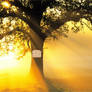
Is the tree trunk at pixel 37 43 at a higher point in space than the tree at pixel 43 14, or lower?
lower

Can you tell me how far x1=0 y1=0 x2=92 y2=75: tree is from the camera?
680 inches

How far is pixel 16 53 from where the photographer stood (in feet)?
76.6

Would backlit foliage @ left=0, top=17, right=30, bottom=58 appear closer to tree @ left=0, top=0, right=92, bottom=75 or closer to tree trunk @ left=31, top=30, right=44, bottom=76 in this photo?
tree @ left=0, top=0, right=92, bottom=75

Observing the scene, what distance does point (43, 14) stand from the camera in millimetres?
18844

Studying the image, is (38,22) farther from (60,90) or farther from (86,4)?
(60,90)

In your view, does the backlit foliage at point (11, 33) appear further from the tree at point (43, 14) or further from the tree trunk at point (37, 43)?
the tree trunk at point (37, 43)

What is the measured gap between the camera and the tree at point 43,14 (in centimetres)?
1728

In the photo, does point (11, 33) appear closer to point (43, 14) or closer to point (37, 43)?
point (37, 43)

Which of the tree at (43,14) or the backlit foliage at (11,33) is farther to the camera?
the backlit foliage at (11,33)

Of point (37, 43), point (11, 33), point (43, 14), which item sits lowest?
point (37, 43)

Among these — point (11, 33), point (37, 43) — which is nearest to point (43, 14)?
point (37, 43)

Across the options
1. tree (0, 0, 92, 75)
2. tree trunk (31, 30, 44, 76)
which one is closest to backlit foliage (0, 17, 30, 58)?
tree (0, 0, 92, 75)

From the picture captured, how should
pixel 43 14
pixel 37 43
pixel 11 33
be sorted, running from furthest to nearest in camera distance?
pixel 43 14 → pixel 37 43 → pixel 11 33

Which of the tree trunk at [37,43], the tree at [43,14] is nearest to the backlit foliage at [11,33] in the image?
the tree at [43,14]
